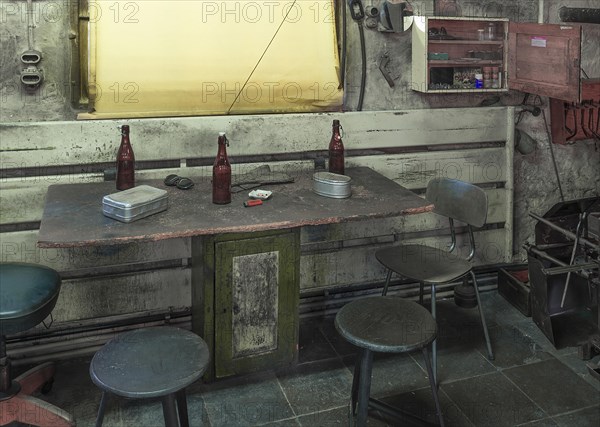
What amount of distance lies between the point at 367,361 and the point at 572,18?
2.82m

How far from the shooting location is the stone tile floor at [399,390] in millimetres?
2584

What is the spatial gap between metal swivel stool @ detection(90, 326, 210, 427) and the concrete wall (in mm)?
1451

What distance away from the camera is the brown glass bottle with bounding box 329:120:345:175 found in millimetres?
3035

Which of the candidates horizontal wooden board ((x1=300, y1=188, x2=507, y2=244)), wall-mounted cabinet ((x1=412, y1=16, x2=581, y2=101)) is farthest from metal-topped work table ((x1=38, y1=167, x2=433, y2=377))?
wall-mounted cabinet ((x1=412, y1=16, x2=581, y2=101))

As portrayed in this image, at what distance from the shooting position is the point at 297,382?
286cm

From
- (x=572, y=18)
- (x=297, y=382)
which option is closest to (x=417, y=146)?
(x=572, y=18)

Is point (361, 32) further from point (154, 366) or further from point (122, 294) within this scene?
point (154, 366)

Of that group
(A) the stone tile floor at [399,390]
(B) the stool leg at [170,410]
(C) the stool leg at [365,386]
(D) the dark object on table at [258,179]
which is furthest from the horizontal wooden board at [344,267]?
(B) the stool leg at [170,410]

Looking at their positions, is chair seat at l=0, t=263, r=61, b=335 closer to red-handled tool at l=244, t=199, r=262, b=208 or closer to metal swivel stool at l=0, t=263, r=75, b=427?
metal swivel stool at l=0, t=263, r=75, b=427

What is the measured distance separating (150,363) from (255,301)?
765 mm

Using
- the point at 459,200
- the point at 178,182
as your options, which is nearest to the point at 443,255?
the point at 459,200

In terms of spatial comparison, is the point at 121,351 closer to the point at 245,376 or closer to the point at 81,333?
the point at 245,376

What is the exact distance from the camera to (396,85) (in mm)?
3494

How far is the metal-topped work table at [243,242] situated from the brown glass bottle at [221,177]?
42 millimetres
